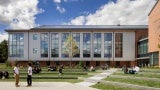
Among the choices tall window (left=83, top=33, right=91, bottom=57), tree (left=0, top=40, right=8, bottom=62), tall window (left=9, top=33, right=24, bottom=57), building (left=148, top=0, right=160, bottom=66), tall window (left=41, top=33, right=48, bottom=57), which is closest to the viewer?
building (left=148, top=0, right=160, bottom=66)

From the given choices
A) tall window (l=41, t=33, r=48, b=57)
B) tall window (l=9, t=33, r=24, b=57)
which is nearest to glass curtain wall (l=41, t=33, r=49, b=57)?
tall window (l=41, t=33, r=48, b=57)

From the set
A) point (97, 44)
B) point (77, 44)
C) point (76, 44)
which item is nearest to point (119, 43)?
point (97, 44)

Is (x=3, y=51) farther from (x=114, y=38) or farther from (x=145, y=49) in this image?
(x=145, y=49)

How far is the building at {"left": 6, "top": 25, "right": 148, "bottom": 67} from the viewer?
9700 cm

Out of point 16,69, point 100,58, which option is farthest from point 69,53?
point 16,69

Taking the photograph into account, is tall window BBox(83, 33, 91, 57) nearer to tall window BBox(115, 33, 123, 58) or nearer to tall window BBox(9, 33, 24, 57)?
tall window BBox(115, 33, 123, 58)

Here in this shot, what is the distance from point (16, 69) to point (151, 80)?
35.0ft

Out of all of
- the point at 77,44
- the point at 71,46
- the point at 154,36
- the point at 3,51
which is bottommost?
the point at 3,51

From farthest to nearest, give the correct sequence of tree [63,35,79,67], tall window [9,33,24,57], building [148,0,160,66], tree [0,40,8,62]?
tree [0,40,8,62]
tall window [9,33,24,57]
tree [63,35,79,67]
building [148,0,160,66]

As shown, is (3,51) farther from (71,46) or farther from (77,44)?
(71,46)

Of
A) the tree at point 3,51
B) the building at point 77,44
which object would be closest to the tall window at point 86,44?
the building at point 77,44

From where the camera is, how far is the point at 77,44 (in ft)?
317

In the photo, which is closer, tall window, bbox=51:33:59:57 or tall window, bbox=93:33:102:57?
tall window, bbox=93:33:102:57

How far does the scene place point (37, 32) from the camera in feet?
325
